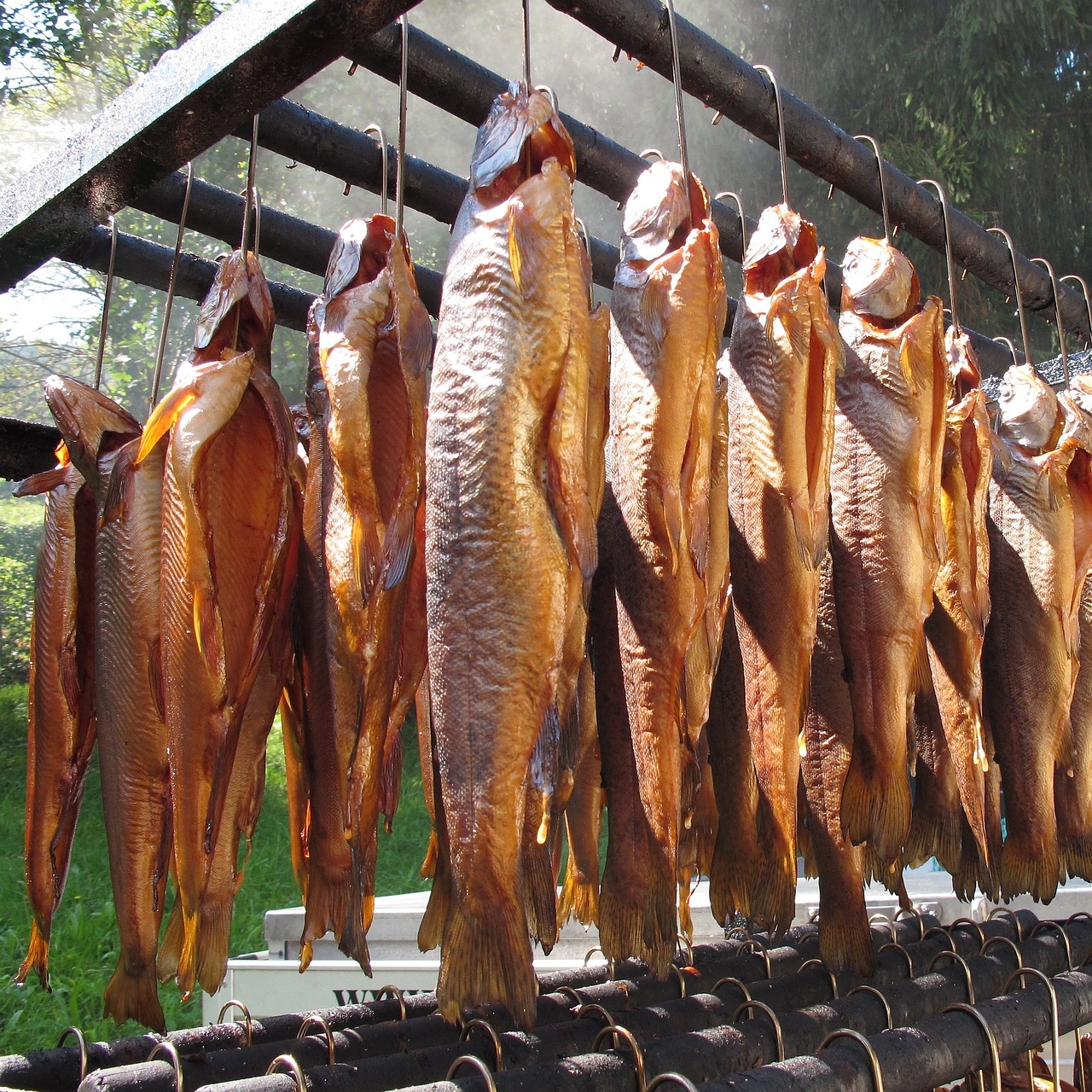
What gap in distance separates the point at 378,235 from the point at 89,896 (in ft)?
28.3

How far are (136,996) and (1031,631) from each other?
95.7 inches

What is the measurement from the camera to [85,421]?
220 cm

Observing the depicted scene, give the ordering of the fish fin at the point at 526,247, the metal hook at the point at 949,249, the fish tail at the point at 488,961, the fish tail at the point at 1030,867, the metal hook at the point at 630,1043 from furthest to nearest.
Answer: the metal hook at the point at 949,249 → the fish tail at the point at 1030,867 → the fish fin at the point at 526,247 → the metal hook at the point at 630,1043 → the fish tail at the point at 488,961

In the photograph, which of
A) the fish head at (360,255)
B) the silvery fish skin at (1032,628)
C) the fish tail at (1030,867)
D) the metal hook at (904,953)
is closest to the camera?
the fish head at (360,255)

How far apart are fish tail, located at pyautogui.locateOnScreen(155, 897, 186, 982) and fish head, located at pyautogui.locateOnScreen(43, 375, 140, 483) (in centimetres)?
87

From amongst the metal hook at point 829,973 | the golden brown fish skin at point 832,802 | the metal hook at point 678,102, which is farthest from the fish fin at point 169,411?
the metal hook at point 829,973

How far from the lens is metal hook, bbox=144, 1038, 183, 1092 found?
1663mm

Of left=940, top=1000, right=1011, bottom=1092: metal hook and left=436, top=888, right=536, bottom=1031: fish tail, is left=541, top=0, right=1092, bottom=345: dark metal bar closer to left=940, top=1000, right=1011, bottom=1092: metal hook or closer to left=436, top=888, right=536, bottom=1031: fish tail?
left=436, top=888, right=536, bottom=1031: fish tail

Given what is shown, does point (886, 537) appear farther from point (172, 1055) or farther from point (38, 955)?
point (38, 955)

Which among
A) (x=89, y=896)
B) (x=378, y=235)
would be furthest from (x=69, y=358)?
(x=378, y=235)

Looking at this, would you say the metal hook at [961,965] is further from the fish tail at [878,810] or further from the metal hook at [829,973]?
the fish tail at [878,810]

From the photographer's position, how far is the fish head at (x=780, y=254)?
2.35 m

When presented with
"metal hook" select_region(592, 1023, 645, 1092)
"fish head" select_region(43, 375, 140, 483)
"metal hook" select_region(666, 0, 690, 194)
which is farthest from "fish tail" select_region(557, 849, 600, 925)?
"metal hook" select_region(666, 0, 690, 194)

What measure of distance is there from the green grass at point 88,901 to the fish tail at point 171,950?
4300mm
